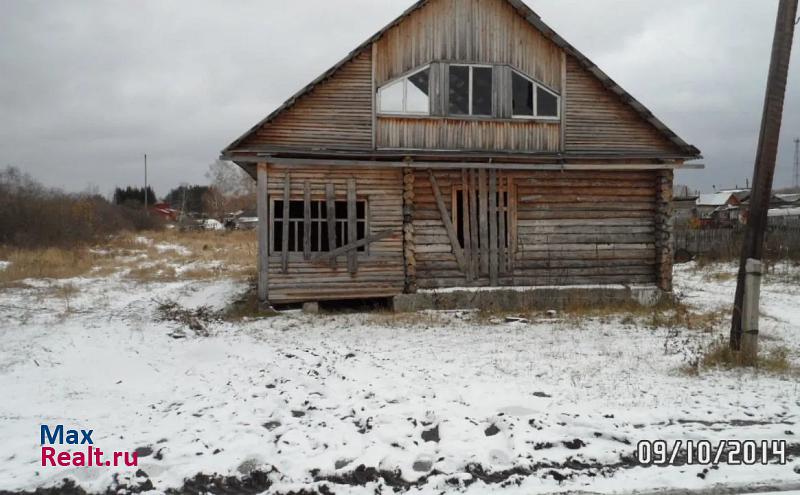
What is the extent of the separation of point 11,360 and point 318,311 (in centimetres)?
562

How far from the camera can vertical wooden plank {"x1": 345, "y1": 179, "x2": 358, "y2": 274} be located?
11.7 meters

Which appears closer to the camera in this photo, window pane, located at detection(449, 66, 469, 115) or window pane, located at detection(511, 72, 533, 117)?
window pane, located at detection(449, 66, 469, 115)

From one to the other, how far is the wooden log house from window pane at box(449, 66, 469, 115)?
0.08 ft

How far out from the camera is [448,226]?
39.6 ft

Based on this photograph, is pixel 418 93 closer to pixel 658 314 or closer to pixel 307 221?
pixel 307 221

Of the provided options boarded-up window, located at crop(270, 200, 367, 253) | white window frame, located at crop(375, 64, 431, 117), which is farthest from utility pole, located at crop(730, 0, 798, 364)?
boarded-up window, located at crop(270, 200, 367, 253)

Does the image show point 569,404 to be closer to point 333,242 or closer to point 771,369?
point 771,369

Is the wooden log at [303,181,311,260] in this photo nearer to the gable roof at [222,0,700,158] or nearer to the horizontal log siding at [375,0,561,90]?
the gable roof at [222,0,700,158]

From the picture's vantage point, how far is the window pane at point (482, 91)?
12.1 meters

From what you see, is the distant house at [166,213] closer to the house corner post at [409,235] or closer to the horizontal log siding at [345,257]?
the horizontal log siding at [345,257]

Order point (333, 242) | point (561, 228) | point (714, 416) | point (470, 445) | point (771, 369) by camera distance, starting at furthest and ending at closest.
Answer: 1. point (561, 228)
2. point (333, 242)
3. point (771, 369)
4. point (714, 416)
5. point (470, 445)

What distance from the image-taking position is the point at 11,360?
7586 mm

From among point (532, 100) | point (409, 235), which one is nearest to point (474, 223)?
point (409, 235)

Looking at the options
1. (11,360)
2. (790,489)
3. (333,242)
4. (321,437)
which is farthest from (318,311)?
(790,489)
